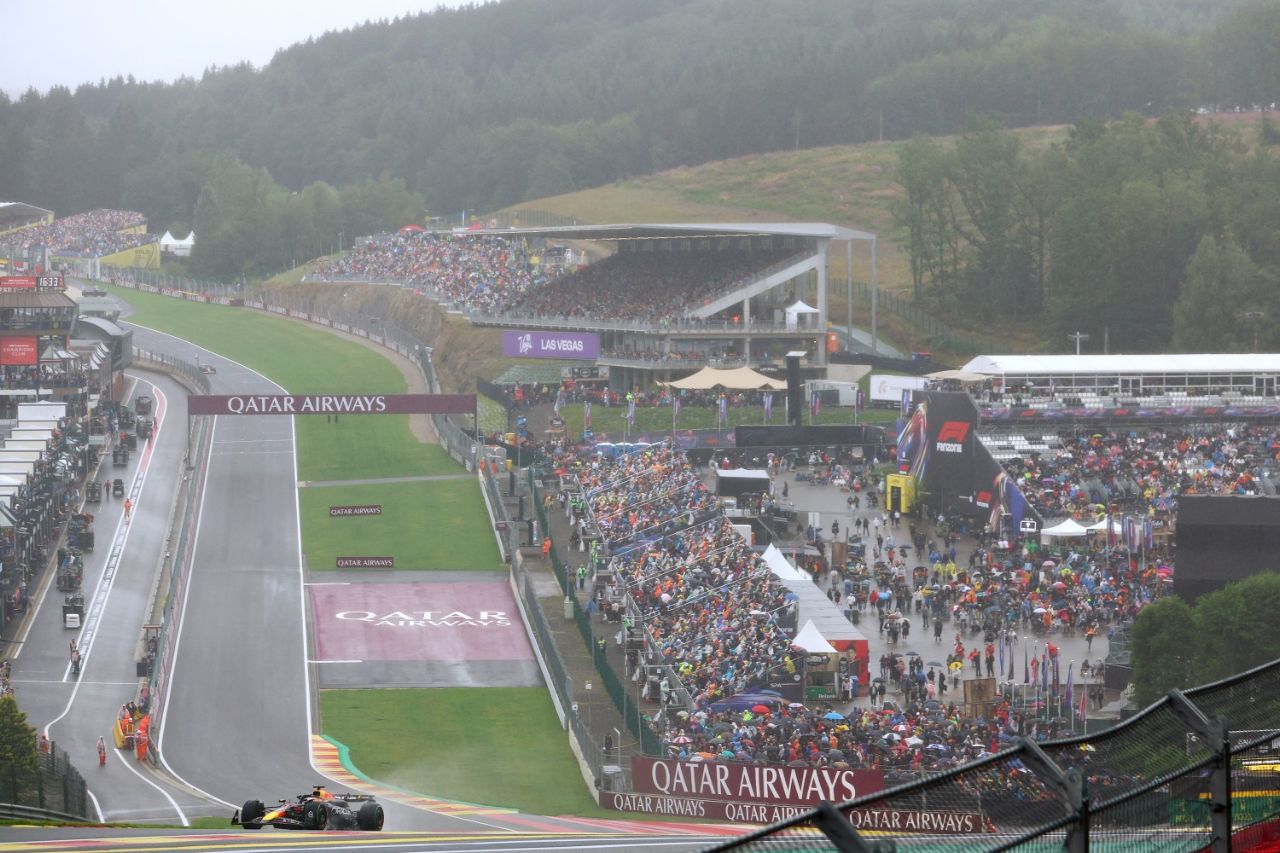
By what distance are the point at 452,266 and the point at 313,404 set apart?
26.5 meters

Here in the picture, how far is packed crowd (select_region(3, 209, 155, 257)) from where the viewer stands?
4924 inches

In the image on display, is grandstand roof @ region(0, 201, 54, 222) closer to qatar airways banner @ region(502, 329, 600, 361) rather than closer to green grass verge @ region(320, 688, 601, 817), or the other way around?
qatar airways banner @ region(502, 329, 600, 361)

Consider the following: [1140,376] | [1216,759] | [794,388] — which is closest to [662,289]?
[794,388]

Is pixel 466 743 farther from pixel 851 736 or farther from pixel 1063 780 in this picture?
pixel 1063 780

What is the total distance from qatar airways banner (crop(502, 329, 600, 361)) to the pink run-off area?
24.3 metres

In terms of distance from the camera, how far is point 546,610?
41875mm

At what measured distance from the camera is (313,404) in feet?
202

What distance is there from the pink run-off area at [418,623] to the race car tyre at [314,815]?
23.0 metres

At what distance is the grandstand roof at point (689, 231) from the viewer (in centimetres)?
7250

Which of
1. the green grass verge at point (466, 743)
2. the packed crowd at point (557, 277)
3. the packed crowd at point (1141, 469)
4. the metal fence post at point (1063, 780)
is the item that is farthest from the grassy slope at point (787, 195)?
the metal fence post at point (1063, 780)

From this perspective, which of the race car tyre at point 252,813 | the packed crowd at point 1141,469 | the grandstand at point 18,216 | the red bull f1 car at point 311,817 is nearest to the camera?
the red bull f1 car at point 311,817

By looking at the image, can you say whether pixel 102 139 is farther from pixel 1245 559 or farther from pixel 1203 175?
pixel 1245 559

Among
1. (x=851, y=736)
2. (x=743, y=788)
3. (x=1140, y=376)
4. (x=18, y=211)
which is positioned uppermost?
(x=18, y=211)

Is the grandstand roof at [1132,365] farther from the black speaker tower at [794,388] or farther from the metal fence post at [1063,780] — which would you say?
the metal fence post at [1063,780]
